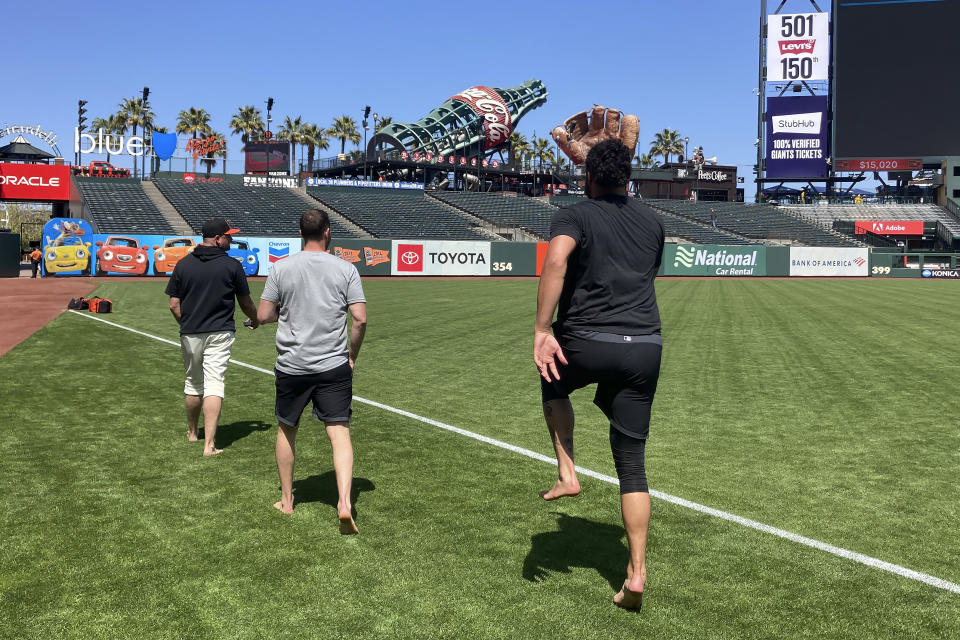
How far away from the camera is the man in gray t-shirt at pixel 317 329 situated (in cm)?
488

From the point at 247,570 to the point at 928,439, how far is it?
6160 mm

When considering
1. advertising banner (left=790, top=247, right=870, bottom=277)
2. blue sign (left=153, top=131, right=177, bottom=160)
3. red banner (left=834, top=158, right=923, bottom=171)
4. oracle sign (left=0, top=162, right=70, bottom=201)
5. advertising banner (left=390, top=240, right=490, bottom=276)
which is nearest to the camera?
oracle sign (left=0, top=162, right=70, bottom=201)

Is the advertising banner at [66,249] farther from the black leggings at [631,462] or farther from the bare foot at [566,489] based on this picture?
the black leggings at [631,462]

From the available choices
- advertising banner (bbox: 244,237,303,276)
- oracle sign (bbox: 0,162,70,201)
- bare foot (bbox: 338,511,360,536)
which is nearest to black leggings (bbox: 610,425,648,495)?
bare foot (bbox: 338,511,360,536)

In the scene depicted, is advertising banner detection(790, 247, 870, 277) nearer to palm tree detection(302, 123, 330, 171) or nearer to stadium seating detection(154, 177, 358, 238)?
stadium seating detection(154, 177, 358, 238)

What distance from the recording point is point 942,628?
142 inches

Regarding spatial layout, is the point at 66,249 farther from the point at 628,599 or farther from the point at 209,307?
the point at 628,599

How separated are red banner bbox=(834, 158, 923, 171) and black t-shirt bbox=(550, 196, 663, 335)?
72.5m

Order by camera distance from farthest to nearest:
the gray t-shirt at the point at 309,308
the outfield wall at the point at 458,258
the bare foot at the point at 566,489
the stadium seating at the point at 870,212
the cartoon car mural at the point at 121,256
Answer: the stadium seating at the point at 870,212 → the cartoon car mural at the point at 121,256 → the outfield wall at the point at 458,258 → the gray t-shirt at the point at 309,308 → the bare foot at the point at 566,489

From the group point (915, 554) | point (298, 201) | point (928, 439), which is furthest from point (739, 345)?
point (298, 201)

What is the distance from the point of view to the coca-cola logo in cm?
7550

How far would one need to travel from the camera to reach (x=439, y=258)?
145 feet

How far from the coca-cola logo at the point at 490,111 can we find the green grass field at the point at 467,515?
223ft

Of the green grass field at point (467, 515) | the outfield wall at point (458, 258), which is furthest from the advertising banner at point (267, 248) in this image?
the green grass field at point (467, 515)
